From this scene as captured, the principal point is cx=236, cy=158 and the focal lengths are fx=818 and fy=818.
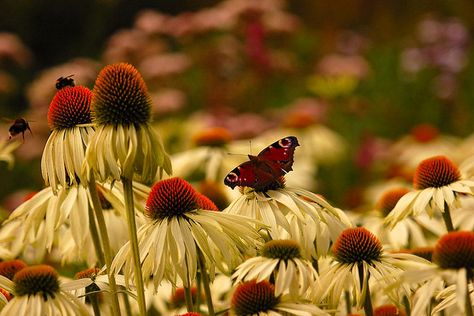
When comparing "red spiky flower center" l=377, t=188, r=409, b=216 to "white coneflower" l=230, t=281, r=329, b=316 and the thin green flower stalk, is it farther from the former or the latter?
the thin green flower stalk

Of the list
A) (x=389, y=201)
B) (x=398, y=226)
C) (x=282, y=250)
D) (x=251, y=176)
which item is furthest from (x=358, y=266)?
(x=389, y=201)

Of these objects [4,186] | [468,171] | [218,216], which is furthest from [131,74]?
[4,186]

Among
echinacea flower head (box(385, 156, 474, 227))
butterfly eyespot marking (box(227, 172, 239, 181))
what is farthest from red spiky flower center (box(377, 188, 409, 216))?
butterfly eyespot marking (box(227, 172, 239, 181))

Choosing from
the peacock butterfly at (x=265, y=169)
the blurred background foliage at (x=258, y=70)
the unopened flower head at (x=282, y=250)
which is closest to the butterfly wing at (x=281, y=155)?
the peacock butterfly at (x=265, y=169)

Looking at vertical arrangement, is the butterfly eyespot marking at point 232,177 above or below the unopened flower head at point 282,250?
above

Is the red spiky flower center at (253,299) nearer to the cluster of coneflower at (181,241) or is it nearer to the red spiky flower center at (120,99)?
the cluster of coneflower at (181,241)

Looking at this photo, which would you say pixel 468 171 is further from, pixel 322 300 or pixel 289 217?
pixel 322 300
